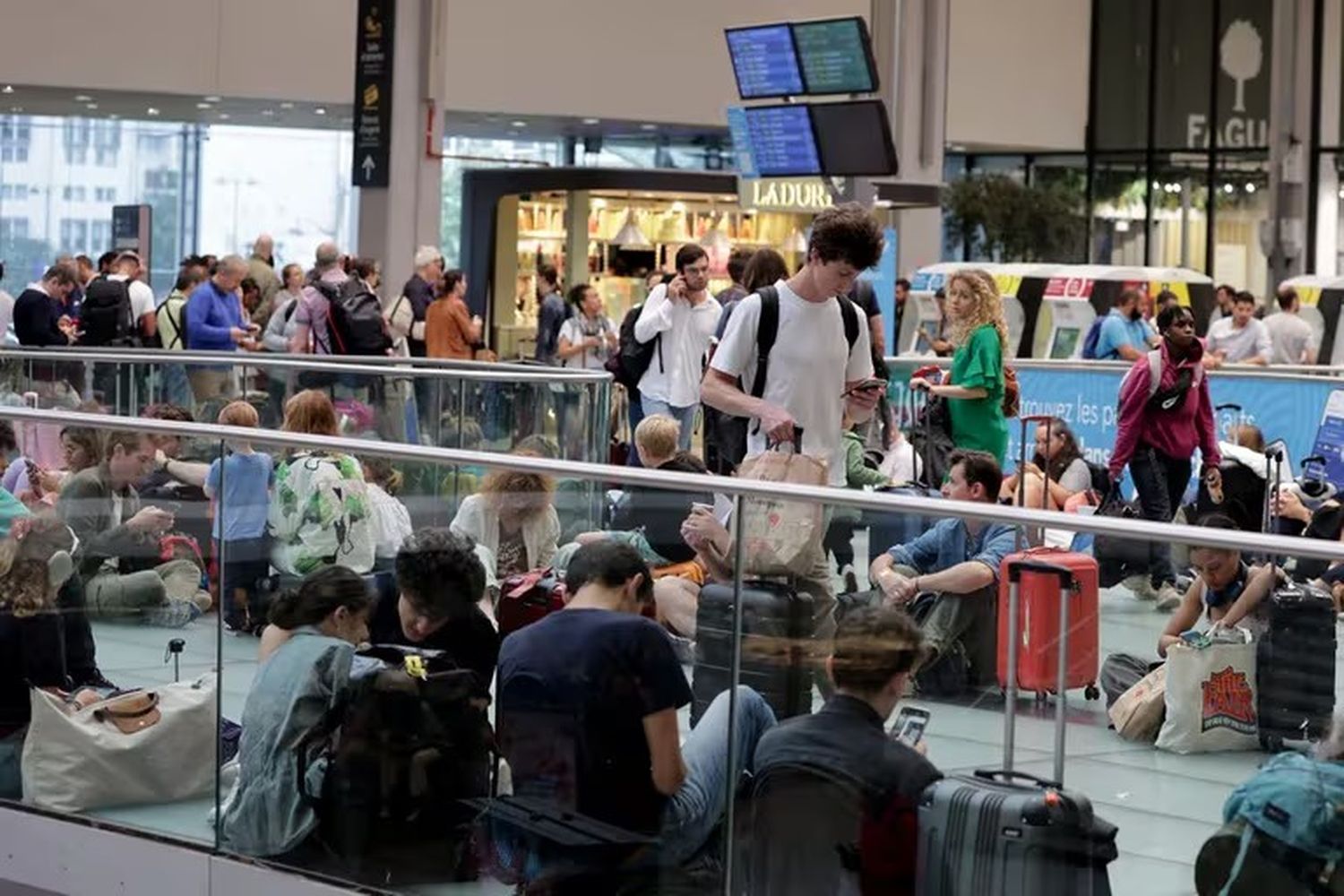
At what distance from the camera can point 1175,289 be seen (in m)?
28.3

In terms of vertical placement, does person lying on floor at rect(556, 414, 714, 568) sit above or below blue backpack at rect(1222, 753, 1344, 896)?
above

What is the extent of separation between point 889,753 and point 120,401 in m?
9.86

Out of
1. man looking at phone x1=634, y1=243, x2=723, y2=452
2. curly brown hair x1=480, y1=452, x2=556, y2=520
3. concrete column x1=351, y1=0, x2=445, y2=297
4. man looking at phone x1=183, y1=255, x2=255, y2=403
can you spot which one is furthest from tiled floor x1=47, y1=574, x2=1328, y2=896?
concrete column x1=351, y1=0, x2=445, y2=297

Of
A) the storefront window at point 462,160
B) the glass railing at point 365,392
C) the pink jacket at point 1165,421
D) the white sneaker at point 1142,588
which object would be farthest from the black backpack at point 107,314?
the storefront window at point 462,160

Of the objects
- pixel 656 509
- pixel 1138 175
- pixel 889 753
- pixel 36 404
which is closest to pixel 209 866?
pixel 656 509

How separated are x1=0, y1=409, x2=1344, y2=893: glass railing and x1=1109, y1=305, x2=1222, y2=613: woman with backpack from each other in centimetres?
615

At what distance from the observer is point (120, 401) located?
14.5 metres

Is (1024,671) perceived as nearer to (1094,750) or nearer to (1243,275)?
(1094,750)

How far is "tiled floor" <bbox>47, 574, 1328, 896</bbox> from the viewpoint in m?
5.01

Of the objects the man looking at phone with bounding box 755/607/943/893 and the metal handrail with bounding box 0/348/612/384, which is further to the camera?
the metal handrail with bounding box 0/348/612/384

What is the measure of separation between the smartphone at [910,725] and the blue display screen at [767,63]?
15.3 meters

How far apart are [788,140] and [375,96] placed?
8982 mm

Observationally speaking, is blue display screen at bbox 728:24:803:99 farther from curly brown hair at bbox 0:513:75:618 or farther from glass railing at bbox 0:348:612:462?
curly brown hair at bbox 0:513:75:618

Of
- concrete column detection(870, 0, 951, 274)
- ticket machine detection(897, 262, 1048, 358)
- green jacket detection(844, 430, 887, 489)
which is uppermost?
concrete column detection(870, 0, 951, 274)
